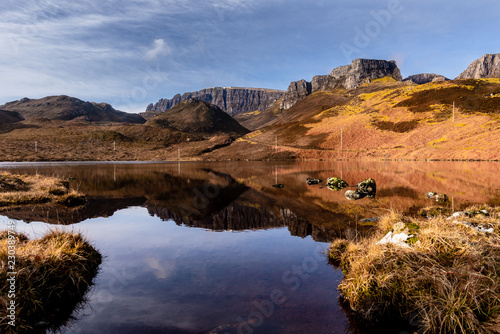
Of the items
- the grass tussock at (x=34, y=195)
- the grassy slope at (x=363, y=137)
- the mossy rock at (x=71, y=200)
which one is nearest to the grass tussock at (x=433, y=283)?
the mossy rock at (x=71, y=200)

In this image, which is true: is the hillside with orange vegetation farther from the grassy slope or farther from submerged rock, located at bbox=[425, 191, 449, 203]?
submerged rock, located at bbox=[425, 191, 449, 203]

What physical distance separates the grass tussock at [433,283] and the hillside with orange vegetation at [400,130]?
8157 cm

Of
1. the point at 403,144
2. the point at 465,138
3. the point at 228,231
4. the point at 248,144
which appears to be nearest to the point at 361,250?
the point at 228,231

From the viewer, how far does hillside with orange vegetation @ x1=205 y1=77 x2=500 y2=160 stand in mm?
81125

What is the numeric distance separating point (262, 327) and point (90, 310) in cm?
452

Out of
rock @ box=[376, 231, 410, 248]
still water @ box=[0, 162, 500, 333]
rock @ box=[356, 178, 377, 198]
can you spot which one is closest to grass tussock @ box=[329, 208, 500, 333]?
rock @ box=[376, 231, 410, 248]

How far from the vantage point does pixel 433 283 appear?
6.02 meters

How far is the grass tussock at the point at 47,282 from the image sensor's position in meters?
6.00

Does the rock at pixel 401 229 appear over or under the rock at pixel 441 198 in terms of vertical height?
over

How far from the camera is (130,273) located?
30.2 ft

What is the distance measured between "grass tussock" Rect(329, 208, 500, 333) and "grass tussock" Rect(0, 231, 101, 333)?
7.48 metres

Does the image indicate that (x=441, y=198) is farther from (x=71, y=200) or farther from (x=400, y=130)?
(x=400, y=130)

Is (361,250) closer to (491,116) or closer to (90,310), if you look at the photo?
(90,310)

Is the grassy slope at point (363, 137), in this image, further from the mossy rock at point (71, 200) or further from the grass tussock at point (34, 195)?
the grass tussock at point (34, 195)
